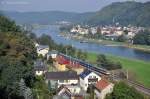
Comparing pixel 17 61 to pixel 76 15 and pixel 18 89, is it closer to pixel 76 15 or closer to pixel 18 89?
pixel 18 89

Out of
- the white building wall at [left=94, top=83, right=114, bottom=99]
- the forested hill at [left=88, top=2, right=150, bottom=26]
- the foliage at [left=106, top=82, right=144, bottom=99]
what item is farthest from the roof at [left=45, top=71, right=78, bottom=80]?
the forested hill at [left=88, top=2, right=150, bottom=26]

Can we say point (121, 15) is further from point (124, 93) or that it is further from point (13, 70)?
point (13, 70)

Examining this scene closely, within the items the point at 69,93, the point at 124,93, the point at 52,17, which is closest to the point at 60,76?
the point at 69,93

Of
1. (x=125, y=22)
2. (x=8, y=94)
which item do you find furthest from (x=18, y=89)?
(x=125, y=22)

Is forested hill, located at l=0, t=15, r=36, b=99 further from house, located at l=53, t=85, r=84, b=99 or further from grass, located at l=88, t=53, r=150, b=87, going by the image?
grass, located at l=88, t=53, r=150, b=87

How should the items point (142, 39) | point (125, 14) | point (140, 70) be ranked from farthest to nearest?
point (125, 14)
point (142, 39)
point (140, 70)

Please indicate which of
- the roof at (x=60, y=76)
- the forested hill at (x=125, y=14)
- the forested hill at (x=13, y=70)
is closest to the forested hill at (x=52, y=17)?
the forested hill at (x=125, y=14)
